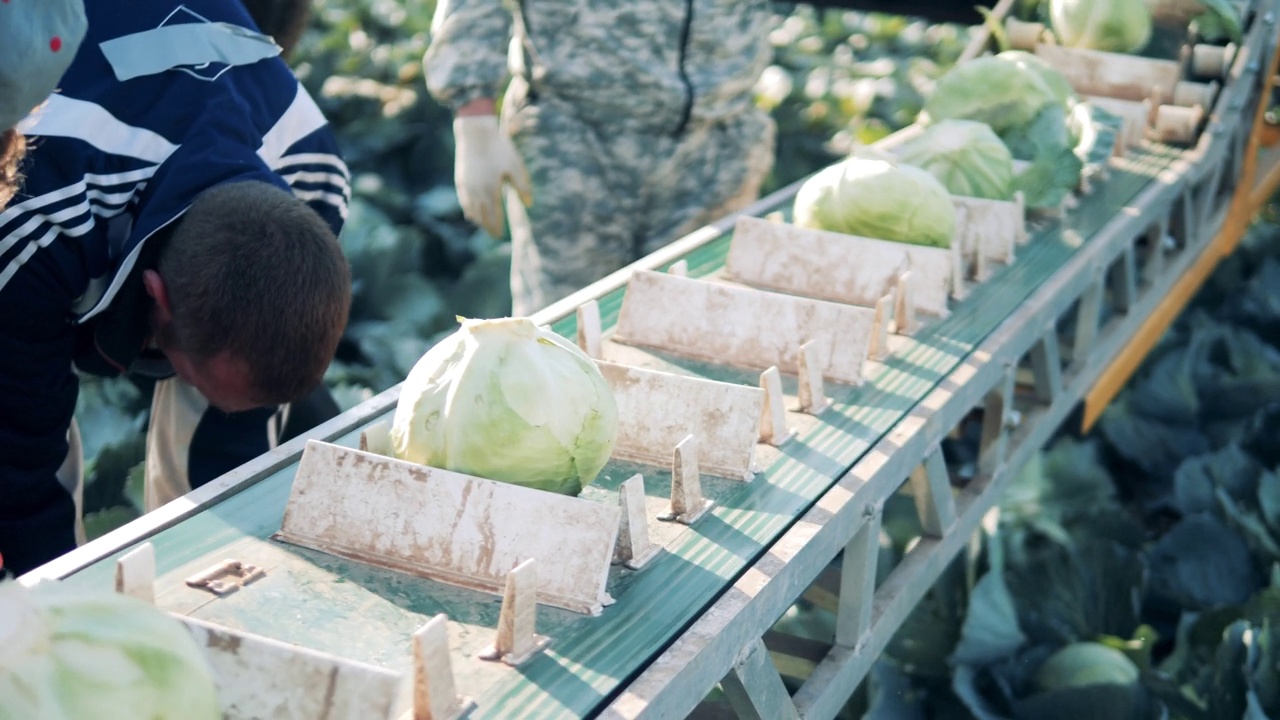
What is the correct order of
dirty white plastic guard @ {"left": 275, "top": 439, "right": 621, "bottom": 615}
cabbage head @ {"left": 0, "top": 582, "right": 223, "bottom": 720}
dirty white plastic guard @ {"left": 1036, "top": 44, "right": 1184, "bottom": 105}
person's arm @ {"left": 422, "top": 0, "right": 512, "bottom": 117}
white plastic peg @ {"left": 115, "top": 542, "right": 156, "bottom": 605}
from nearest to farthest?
cabbage head @ {"left": 0, "top": 582, "right": 223, "bottom": 720} < white plastic peg @ {"left": 115, "top": 542, "right": 156, "bottom": 605} < dirty white plastic guard @ {"left": 275, "top": 439, "right": 621, "bottom": 615} < person's arm @ {"left": 422, "top": 0, "right": 512, "bottom": 117} < dirty white plastic guard @ {"left": 1036, "top": 44, "right": 1184, "bottom": 105}

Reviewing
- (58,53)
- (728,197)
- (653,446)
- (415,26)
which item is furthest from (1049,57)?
(415,26)

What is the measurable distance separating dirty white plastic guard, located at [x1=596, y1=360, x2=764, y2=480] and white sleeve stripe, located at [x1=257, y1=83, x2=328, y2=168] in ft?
3.17

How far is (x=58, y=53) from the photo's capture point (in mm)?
1196

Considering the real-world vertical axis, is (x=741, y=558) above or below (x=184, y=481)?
above

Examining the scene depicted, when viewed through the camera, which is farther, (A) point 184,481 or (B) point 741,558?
(A) point 184,481

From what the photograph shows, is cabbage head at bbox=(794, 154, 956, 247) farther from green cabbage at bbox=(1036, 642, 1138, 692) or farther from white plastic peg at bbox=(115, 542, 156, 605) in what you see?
white plastic peg at bbox=(115, 542, 156, 605)

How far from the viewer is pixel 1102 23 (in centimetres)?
478

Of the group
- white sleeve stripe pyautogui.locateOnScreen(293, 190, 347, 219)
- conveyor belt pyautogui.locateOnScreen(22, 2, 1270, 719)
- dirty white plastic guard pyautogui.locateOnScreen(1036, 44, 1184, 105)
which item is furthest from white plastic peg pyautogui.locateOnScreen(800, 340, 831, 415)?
dirty white plastic guard pyautogui.locateOnScreen(1036, 44, 1184, 105)

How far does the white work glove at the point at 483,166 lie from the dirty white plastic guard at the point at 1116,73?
2123 mm

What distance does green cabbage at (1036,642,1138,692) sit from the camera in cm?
289

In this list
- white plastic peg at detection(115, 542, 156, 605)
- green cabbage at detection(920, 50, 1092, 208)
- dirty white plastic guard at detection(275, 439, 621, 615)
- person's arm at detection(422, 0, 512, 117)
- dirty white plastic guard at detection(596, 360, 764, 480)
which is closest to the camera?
white plastic peg at detection(115, 542, 156, 605)

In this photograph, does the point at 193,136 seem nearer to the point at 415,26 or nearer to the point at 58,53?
the point at 58,53

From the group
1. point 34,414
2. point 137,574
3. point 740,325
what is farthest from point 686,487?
point 34,414

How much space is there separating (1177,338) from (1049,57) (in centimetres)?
140
